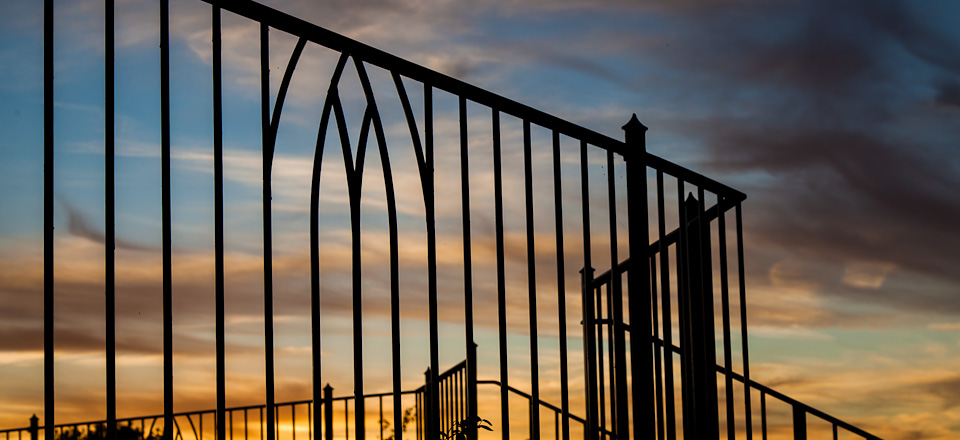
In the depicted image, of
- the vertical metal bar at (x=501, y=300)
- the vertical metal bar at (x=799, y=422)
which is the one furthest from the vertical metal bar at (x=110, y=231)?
the vertical metal bar at (x=799, y=422)

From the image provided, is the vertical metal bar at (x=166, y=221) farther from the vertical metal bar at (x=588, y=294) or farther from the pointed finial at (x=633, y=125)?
the pointed finial at (x=633, y=125)

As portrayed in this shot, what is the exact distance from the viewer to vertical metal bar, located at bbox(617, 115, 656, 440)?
4.60 m

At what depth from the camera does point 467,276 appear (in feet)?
11.2

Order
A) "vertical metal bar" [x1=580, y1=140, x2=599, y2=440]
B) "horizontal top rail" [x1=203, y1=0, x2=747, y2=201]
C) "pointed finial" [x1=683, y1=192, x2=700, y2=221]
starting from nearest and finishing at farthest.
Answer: "horizontal top rail" [x1=203, y1=0, x2=747, y2=201] → "vertical metal bar" [x1=580, y1=140, x2=599, y2=440] → "pointed finial" [x1=683, y1=192, x2=700, y2=221]

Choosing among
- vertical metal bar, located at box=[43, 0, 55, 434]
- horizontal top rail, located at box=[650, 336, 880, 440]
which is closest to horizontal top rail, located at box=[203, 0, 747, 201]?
vertical metal bar, located at box=[43, 0, 55, 434]

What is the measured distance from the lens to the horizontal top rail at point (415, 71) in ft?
9.55

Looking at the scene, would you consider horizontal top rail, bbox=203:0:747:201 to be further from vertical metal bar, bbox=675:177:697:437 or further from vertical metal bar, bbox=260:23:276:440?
vertical metal bar, bbox=675:177:697:437

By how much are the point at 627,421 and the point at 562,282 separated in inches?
35.5

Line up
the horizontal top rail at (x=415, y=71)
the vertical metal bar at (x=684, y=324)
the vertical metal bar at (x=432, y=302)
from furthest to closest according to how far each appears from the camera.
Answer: the vertical metal bar at (x=684, y=324)
the vertical metal bar at (x=432, y=302)
the horizontal top rail at (x=415, y=71)

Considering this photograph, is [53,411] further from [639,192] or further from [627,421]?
[639,192]

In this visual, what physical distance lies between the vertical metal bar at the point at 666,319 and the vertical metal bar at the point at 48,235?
3078 millimetres

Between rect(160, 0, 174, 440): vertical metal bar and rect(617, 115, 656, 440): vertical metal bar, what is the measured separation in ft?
8.31

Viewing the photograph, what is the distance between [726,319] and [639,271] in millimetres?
1016

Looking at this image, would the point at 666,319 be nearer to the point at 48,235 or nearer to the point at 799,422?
the point at 799,422
